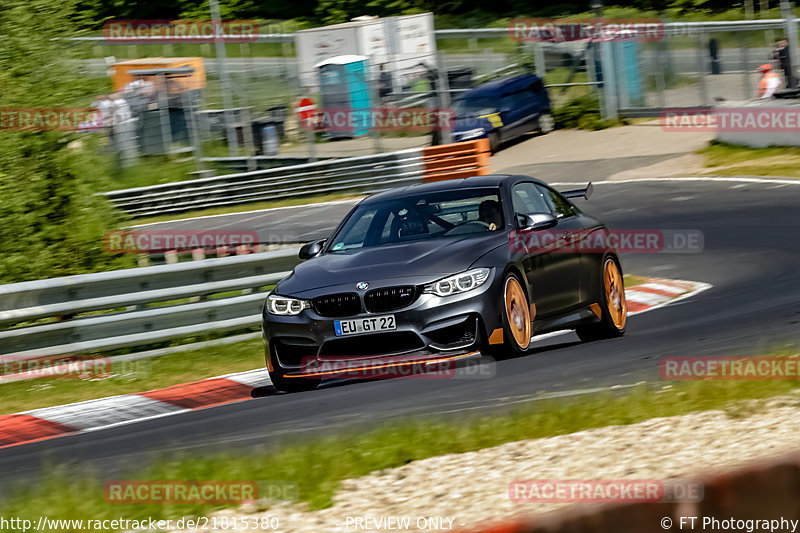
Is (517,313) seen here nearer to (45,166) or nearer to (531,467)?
(531,467)

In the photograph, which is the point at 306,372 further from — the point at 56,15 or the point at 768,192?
the point at 768,192

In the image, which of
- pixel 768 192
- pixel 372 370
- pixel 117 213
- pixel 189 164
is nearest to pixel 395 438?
pixel 372 370

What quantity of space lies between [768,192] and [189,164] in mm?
16154

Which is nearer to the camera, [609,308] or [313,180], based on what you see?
[609,308]

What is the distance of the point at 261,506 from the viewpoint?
518cm

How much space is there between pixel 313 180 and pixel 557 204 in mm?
18456

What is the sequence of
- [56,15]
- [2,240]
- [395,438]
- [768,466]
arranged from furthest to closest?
[56,15], [2,240], [395,438], [768,466]

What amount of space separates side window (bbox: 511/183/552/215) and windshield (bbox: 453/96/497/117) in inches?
831

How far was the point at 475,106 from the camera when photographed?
30.8m

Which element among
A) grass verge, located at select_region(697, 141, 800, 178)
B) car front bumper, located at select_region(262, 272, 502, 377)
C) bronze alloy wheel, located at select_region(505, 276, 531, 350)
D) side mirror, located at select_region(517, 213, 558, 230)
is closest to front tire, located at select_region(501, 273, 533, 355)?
bronze alloy wheel, located at select_region(505, 276, 531, 350)

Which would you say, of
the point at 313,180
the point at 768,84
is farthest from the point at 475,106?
the point at 768,84

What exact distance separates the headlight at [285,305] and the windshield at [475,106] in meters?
22.5

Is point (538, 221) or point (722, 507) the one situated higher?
point (722, 507)

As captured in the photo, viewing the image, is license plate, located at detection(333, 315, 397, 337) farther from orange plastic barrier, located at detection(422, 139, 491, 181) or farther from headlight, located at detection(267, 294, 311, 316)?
orange plastic barrier, located at detection(422, 139, 491, 181)
